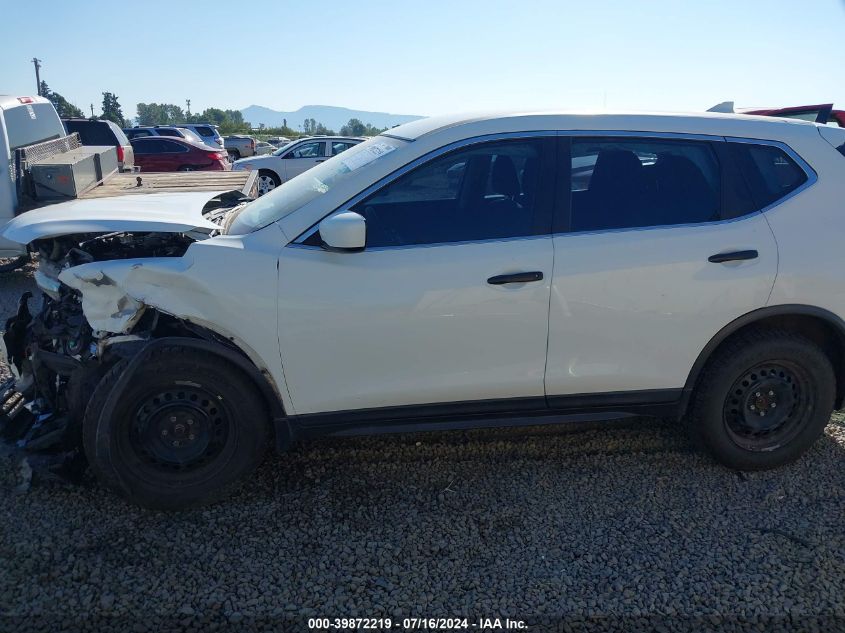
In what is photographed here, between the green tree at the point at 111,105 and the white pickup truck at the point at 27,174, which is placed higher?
the green tree at the point at 111,105

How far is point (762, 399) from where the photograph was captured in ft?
12.1

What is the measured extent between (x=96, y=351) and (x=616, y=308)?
2.61 metres

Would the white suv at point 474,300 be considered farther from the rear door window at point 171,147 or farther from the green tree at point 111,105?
the green tree at point 111,105

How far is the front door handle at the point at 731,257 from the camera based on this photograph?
3.38 metres

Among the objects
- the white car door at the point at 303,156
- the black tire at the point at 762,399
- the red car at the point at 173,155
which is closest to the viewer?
the black tire at the point at 762,399

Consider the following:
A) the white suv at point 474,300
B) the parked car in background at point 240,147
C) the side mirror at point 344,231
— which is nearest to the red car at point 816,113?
the white suv at point 474,300

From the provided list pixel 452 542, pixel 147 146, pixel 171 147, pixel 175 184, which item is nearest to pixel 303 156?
pixel 171 147

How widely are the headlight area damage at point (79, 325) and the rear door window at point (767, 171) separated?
2780 millimetres

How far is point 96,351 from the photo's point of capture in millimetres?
3389

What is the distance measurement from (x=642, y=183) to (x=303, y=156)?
46.8ft

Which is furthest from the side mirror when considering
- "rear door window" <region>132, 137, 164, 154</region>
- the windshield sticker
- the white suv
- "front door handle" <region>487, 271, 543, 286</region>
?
"rear door window" <region>132, 137, 164, 154</region>

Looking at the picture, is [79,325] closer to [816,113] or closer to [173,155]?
[816,113]

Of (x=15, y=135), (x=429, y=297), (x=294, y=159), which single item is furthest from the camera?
(x=294, y=159)

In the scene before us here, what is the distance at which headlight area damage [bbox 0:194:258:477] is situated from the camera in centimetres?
321
